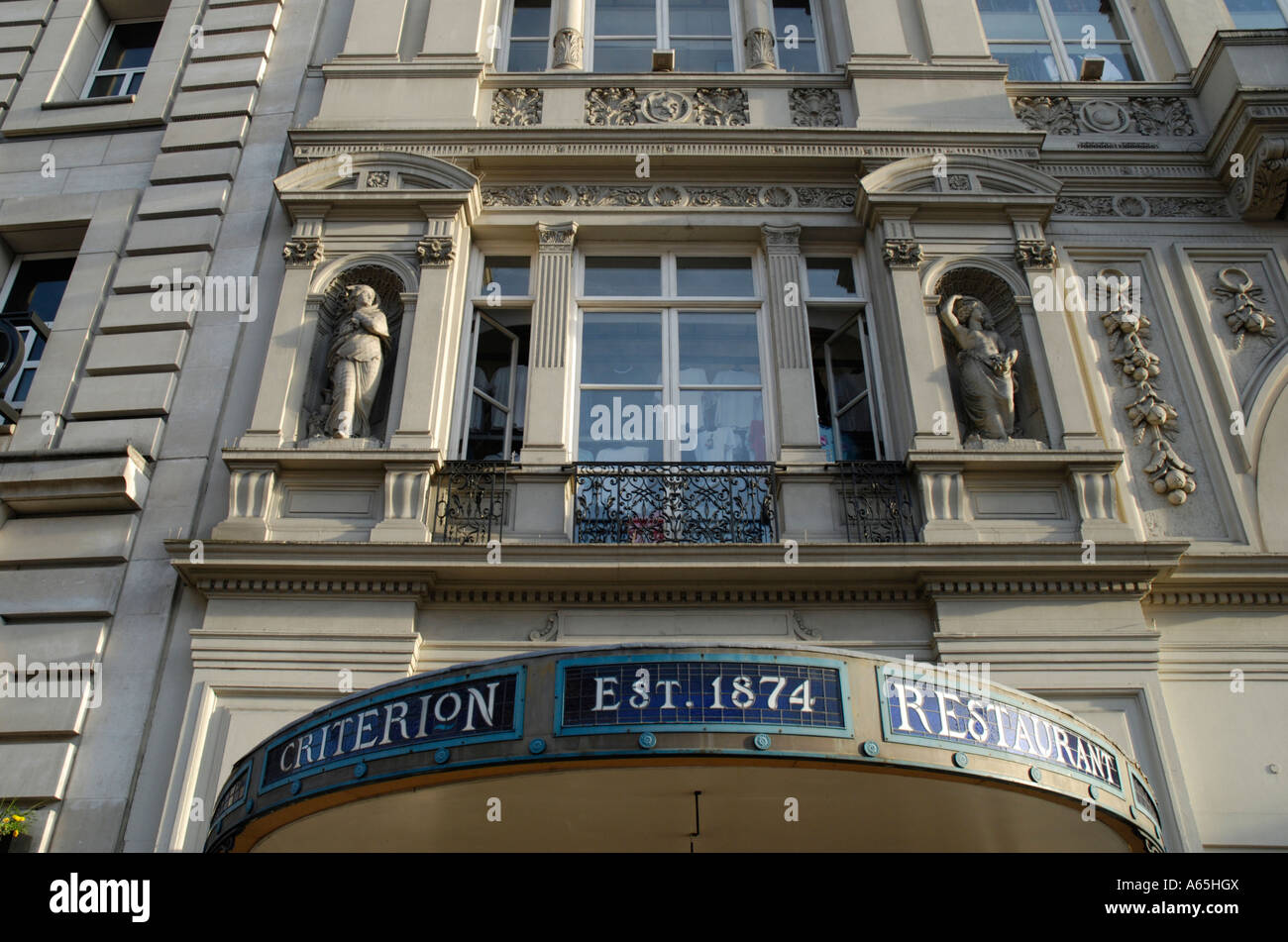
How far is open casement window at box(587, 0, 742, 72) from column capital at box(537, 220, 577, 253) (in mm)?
3189

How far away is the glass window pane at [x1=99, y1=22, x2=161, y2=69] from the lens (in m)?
16.2

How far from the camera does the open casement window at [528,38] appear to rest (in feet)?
50.7

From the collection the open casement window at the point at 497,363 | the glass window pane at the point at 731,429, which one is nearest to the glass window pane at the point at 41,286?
the open casement window at the point at 497,363

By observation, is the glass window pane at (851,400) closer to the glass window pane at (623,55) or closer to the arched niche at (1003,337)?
the arched niche at (1003,337)

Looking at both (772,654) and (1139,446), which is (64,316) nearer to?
(772,654)

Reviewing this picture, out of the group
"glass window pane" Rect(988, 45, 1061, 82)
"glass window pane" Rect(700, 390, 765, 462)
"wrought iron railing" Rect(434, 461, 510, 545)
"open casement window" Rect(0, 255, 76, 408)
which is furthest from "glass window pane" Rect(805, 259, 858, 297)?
"open casement window" Rect(0, 255, 76, 408)

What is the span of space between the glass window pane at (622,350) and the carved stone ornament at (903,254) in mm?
2622

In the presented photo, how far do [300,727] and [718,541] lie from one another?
4.42 metres

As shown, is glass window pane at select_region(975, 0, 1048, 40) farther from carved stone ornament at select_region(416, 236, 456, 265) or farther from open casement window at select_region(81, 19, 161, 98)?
open casement window at select_region(81, 19, 161, 98)

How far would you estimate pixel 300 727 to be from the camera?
7.55m

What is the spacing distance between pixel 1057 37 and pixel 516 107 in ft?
24.7
